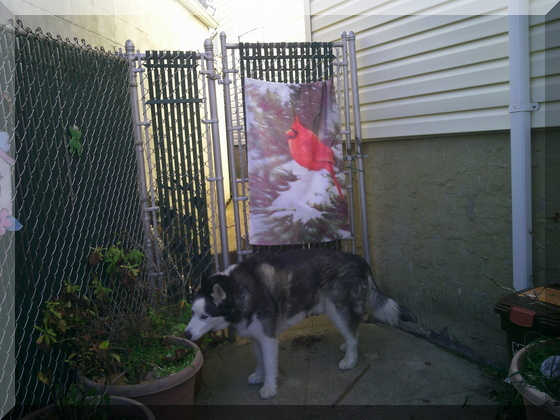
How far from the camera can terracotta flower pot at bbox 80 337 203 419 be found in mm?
3367

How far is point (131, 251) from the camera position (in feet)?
14.4

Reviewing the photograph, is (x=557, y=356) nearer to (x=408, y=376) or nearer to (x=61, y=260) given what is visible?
(x=408, y=376)

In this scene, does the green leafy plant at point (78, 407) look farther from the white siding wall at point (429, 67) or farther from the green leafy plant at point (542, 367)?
the white siding wall at point (429, 67)

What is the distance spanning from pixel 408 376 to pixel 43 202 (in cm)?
322

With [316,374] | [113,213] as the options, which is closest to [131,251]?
[113,213]

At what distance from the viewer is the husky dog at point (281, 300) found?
13.7 ft

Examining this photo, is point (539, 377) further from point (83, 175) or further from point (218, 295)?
point (83, 175)

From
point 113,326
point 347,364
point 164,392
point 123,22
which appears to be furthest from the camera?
point 123,22

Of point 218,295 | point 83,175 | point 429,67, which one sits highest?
point 429,67

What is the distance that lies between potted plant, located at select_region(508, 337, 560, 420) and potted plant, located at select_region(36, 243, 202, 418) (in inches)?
82.3

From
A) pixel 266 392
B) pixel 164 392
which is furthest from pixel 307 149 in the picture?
pixel 164 392

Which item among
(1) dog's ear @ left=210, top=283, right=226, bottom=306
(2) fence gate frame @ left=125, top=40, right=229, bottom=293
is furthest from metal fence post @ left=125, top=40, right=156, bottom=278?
(1) dog's ear @ left=210, top=283, right=226, bottom=306

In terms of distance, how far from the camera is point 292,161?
5.21 m

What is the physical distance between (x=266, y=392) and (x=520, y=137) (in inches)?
111
